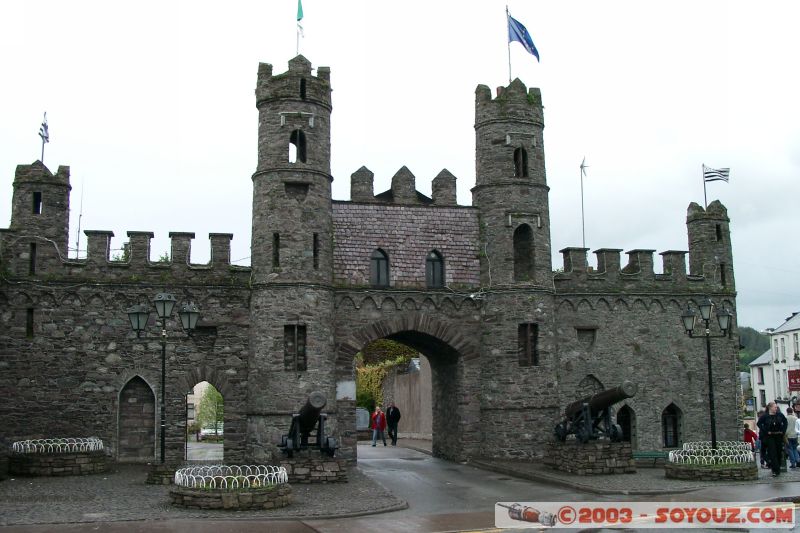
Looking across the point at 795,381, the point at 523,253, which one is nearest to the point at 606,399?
the point at 523,253

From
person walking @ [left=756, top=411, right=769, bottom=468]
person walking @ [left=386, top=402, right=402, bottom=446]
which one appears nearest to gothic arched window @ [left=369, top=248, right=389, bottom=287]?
person walking @ [left=386, top=402, right=402, bottom=446]

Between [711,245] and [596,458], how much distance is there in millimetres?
11583

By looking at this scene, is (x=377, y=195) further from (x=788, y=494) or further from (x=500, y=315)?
(x=788, y=494)

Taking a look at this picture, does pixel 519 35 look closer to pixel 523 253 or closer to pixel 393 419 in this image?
pixel 523 253

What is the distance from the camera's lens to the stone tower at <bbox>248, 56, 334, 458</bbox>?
25.2 metres

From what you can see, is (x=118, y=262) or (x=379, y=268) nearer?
(x=118, y=262)

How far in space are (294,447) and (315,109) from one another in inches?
409

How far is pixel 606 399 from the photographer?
2319 cm

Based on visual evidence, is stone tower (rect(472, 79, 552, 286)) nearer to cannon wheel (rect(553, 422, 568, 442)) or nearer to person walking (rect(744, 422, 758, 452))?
cannon wheel (rect(553, 422, 568, 442))

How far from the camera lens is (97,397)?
2564cm

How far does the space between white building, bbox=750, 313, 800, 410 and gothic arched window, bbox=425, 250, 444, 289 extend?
49484 mm

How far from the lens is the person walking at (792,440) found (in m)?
23.5

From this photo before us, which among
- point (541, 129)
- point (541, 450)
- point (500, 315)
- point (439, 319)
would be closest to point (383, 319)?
point (439, 319)

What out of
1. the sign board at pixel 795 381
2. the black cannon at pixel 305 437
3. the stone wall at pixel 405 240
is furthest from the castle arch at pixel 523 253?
the sign board at pixel 795 381
